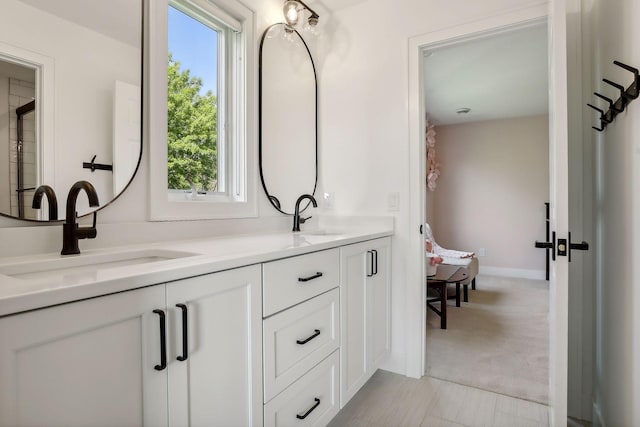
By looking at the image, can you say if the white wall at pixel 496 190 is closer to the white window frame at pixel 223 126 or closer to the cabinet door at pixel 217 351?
the white window frame at pixel 223 126

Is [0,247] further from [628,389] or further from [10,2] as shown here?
[628,389]

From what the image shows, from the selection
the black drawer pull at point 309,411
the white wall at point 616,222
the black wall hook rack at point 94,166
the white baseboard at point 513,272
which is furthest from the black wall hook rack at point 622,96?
the white baseboard at point 513,272

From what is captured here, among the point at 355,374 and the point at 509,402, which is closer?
the point at 355,374

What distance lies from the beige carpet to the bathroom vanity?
1004 millimetres

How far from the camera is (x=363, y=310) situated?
1.74 metres

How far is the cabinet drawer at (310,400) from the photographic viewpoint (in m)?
1.13

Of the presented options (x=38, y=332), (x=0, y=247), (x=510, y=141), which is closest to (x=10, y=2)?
(x=0, y=247)

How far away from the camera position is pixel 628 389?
3.61 feet

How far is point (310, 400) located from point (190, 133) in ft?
4.28

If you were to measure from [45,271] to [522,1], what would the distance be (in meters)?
2.42

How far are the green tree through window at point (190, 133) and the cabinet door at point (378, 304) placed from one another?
979mm

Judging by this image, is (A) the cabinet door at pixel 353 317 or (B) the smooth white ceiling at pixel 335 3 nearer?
(A) the cabinet door at pixel 353 317

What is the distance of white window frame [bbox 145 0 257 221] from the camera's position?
1.37 meters

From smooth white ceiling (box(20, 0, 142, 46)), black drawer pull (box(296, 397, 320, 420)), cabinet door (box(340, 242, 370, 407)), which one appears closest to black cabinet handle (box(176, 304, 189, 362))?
black drawer pull (box(296, 397, 320, 420))
